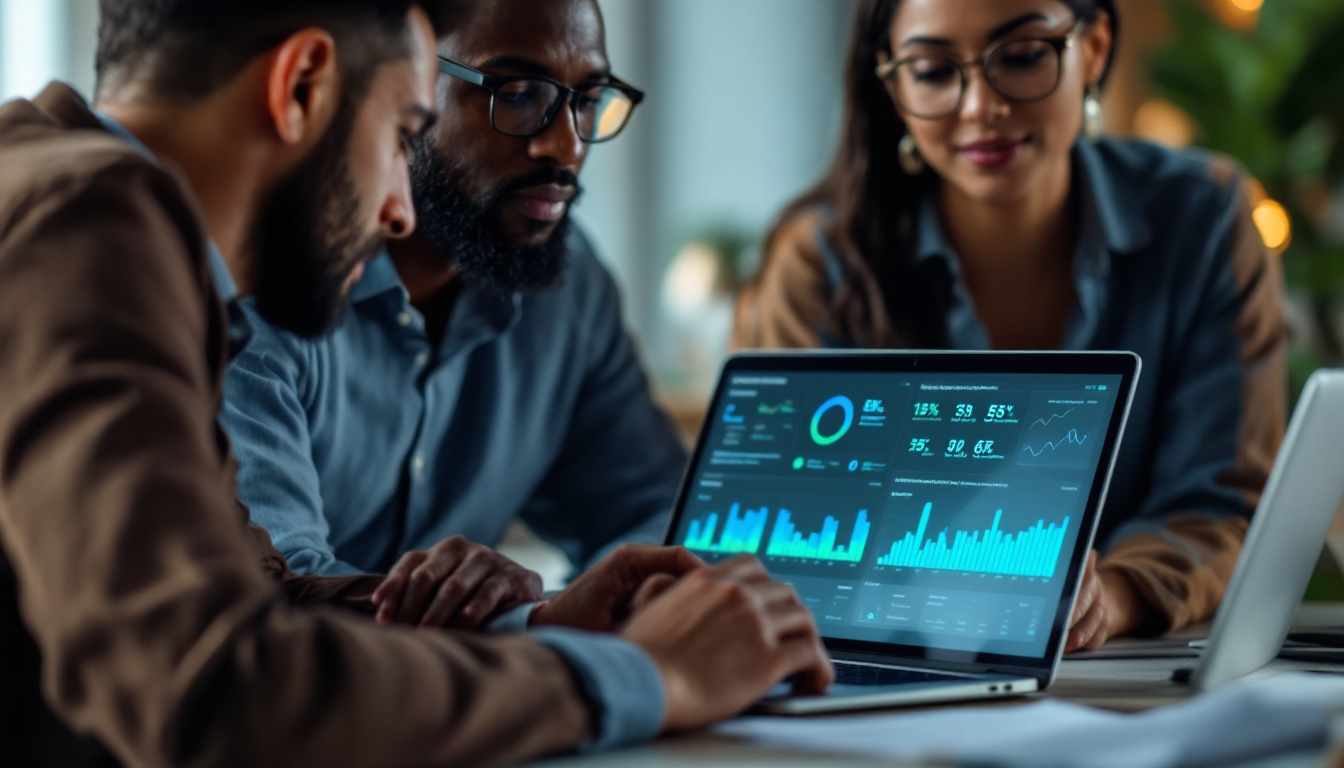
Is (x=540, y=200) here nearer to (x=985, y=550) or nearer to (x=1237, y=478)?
(x=985, y=550)

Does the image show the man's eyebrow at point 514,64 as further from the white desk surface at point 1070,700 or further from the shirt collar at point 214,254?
the white desk surface at point 1070,700

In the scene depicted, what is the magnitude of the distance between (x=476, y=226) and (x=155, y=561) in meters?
0.86

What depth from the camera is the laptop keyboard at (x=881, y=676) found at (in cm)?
96

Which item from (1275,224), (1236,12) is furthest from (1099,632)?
(1236,12)

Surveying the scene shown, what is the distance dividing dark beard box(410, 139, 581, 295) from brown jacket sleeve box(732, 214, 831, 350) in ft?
1.32

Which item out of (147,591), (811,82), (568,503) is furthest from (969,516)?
(811,82)

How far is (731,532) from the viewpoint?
1.22 meters

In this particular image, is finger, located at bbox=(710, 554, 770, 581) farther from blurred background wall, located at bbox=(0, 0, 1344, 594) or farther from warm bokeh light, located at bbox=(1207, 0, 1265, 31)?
warm bokeh light, located at bbox=(1207, 0, 1265, 31)

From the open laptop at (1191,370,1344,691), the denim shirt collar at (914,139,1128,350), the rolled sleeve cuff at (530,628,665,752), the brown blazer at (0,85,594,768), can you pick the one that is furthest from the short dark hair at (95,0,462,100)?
the denim shirt collar at (914,139,1128,350)

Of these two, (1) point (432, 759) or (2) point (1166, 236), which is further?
(2) point (1166, 236)

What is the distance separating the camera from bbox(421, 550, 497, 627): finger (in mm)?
1064

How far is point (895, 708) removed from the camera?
0.90m

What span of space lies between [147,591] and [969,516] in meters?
0.65

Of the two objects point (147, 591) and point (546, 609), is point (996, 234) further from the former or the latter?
point (147, 591)
